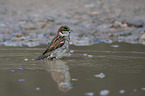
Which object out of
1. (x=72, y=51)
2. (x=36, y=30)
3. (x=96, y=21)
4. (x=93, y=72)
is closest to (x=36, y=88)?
(x=93, y=72)

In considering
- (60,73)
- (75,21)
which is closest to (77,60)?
(60,73)

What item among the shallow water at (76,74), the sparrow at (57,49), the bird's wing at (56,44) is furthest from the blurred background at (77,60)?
the bird's wing at (56,44)

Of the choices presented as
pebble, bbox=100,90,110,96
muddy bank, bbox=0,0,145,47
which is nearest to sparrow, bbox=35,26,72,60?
muddy bank, bbox=0,0,145,47

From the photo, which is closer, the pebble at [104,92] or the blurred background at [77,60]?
the pebble at [104,92]

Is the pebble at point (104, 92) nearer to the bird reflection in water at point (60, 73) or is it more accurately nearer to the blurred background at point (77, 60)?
the blurred background at point (77, 60)

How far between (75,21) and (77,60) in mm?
9862

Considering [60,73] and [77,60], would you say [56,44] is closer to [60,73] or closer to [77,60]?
[77,60]

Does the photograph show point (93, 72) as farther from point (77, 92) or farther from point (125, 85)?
point (77, 92)

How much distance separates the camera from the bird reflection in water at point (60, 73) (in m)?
5.45

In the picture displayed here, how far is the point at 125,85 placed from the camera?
5.47 meters

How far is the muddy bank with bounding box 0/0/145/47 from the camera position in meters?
12.9

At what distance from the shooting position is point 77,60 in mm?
8055

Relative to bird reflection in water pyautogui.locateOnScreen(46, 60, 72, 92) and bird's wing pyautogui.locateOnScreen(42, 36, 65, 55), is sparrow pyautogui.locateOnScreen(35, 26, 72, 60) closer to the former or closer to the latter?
bird's wing pyautogui.locateOnScreen(42, 36, 65, 55)

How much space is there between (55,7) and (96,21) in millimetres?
4897
